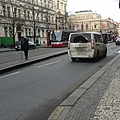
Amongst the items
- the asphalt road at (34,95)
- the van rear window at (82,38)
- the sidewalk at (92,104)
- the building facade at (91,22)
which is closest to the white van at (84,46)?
the van rear window at (82,38)

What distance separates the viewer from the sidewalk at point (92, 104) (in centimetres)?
499

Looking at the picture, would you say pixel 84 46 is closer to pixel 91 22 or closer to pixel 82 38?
pixel 82 38

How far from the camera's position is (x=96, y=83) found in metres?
8.50

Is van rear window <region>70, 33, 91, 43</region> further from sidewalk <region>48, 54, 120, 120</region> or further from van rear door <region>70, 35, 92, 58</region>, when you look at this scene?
sidewalk <region>48, 54, 120, 120</region>

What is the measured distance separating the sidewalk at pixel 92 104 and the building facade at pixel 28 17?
135ft

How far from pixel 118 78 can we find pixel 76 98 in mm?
3198

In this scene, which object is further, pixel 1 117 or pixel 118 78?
pixel 118 78

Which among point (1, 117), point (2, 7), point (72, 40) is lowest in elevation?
point (1, 117)

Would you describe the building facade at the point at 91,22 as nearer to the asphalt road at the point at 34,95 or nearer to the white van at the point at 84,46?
the white van at the point at 84,46

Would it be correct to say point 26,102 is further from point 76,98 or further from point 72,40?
point 72,40

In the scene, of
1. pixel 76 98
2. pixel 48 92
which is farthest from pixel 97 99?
pixel 48 92

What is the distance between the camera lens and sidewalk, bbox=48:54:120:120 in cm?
499

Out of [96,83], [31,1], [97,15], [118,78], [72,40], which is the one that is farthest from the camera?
[97,15]

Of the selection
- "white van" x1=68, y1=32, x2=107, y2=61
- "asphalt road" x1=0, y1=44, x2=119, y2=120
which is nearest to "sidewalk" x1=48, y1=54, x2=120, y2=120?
"asphalt road" x1=0, y1=44, x2=119, y2=120
